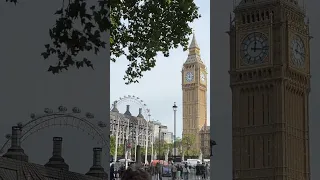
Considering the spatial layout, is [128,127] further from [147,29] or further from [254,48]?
[254,48]

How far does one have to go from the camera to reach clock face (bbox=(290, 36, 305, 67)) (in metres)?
7.21

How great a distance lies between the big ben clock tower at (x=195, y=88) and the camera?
757 centimetres

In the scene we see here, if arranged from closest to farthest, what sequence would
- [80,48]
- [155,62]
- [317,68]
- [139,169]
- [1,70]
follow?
[139,169], [80,48], [1,70], [317,68], [155,62]

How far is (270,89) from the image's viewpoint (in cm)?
725

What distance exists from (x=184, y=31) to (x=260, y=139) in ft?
6.47

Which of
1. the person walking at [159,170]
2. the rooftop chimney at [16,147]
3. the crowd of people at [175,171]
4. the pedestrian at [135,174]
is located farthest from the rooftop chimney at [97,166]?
the pedestrian at [135,174]

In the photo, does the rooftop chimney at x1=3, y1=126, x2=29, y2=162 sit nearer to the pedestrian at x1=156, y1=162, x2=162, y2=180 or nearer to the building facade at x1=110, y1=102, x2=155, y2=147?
the building facade at x1=110, y1=102, x2=155, y2=147

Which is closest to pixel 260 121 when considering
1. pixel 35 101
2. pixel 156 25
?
pixel 156 25

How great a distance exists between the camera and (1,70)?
21.2ft

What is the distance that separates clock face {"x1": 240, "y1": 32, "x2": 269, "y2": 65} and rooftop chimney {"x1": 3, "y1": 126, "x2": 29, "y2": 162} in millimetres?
2824

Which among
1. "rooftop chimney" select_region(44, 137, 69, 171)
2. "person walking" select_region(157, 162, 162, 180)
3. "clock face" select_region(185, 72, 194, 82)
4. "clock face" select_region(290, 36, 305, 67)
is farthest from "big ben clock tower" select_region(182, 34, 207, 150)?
"rooftop chimney" select_region(44, 137, 69, 171)

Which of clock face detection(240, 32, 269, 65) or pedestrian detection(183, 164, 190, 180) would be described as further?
pedestrian detection(183, 164, 190, 180)

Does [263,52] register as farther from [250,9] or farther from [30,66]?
[30,66]

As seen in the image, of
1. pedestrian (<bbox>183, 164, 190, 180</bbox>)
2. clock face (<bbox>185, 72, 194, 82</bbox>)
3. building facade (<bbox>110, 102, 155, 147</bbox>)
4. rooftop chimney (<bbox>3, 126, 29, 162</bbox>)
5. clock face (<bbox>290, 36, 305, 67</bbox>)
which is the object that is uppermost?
clock face (<bbox>290, 36, 305, 67</bbox>)
